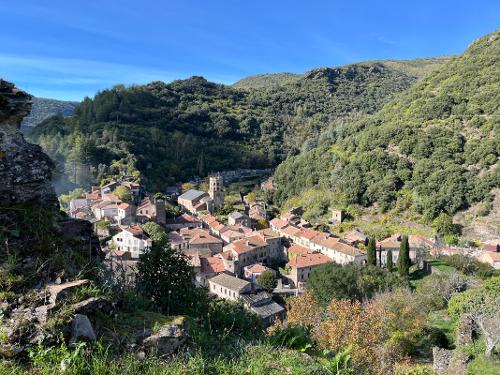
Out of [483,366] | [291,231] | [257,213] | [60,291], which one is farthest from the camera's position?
[257,213]

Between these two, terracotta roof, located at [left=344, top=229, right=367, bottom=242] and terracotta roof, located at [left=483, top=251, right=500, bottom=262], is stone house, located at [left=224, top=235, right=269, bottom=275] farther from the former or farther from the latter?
terracotta roof, located at [left=483, top=251, right=500, bottom=262]

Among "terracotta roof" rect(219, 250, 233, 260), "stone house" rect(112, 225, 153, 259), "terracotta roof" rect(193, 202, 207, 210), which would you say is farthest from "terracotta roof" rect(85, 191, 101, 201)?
"terracotta roof" rect(219, 250, 233, 260)

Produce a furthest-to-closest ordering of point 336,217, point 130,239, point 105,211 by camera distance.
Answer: point 336,217, point 105,211, point 130,239

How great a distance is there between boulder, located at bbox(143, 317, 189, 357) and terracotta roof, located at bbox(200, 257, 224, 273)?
26.3 meters

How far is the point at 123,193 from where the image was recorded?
147ft

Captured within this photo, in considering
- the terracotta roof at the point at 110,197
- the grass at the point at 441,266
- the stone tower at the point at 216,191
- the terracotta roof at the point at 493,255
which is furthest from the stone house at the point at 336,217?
the terracotta roof at the point at 110,197

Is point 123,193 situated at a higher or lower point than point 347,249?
higher

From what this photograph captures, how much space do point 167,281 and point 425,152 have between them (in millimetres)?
Answer: 47998

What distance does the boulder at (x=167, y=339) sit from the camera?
13.9 ft

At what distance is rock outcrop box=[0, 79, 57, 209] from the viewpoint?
506cm

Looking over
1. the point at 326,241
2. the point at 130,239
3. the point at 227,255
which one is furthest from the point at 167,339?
the point at 326,241

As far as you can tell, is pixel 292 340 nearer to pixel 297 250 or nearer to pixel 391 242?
pixel 297 250

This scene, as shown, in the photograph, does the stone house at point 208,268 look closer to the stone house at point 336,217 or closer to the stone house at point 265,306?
the stone house at point 265,306

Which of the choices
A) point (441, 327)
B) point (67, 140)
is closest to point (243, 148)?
point (67, 140)
